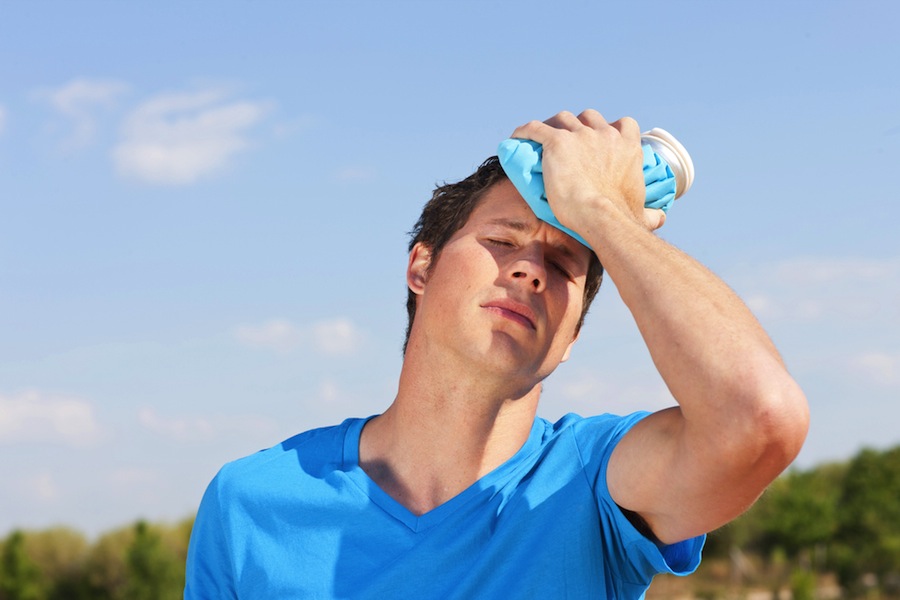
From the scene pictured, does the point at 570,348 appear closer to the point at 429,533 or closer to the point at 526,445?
the point at 526,445

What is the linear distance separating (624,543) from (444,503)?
512 mm

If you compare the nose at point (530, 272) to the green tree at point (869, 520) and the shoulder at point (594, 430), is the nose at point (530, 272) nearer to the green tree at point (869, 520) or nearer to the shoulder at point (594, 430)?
the shoulder at point (594, 430)

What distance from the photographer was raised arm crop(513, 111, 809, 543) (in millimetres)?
2076

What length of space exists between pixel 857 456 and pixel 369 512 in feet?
104

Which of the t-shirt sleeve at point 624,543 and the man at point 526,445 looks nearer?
the man at point 526,445

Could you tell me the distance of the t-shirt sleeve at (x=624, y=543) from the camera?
7.90 feet

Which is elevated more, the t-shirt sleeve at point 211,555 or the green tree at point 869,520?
the t-shirt sleeve at point 211,555

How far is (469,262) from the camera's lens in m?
2.80

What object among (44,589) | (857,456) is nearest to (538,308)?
(44,589)

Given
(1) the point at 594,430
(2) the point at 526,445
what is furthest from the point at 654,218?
(2) the point at 526,445

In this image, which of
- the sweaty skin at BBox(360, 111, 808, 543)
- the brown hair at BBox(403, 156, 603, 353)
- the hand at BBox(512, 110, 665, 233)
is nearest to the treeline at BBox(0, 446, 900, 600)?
the brown hair at BBox(403, 156, 603, 353)

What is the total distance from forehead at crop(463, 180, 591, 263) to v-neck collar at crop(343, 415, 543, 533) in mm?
526

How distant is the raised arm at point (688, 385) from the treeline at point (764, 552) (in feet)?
71.9

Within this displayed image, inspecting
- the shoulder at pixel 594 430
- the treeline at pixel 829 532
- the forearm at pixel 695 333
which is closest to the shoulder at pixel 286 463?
the shoulder at pixel 594 430
